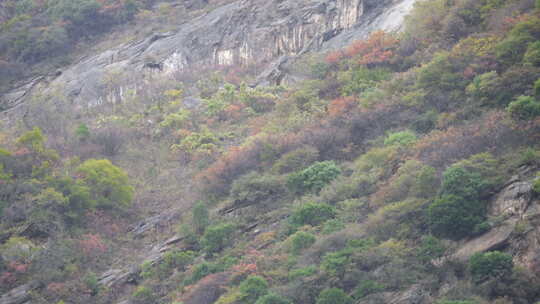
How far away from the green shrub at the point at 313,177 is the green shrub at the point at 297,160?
1281 mm

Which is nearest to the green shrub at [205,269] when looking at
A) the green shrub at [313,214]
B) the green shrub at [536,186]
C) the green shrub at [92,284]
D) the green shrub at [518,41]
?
the green shrub at [313,214]

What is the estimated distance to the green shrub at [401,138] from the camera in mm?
29031

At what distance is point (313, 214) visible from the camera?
26531 mm

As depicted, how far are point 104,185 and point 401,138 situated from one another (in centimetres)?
1514

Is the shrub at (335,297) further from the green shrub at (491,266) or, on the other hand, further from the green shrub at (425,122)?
the green shrub at (425,122)

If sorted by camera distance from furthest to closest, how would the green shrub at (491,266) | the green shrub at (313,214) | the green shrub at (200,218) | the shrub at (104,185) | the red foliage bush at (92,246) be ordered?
the shrub at (104,185) → the red foliage bush at (92,246) → the green shrub at (200,218) → the green shrub at (313,214) → the green shrub at (491,266)

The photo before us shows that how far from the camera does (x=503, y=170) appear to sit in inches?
867

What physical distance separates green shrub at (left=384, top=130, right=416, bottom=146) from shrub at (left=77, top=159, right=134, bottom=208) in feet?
44.8

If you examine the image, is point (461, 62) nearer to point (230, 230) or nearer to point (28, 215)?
point (230, 230)

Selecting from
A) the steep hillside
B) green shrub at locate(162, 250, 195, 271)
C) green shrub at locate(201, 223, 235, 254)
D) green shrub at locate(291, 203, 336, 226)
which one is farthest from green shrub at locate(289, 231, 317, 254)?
green shrub at locate(162, 250, 195, 271)

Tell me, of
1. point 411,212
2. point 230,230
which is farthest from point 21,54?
point 411,212

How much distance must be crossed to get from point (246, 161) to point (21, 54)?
36.5 metres

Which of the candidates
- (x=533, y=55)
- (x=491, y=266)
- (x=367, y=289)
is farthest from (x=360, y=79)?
(x=491, y=266)

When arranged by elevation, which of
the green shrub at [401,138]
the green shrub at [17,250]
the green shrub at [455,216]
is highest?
the green shrub at [455,216]
